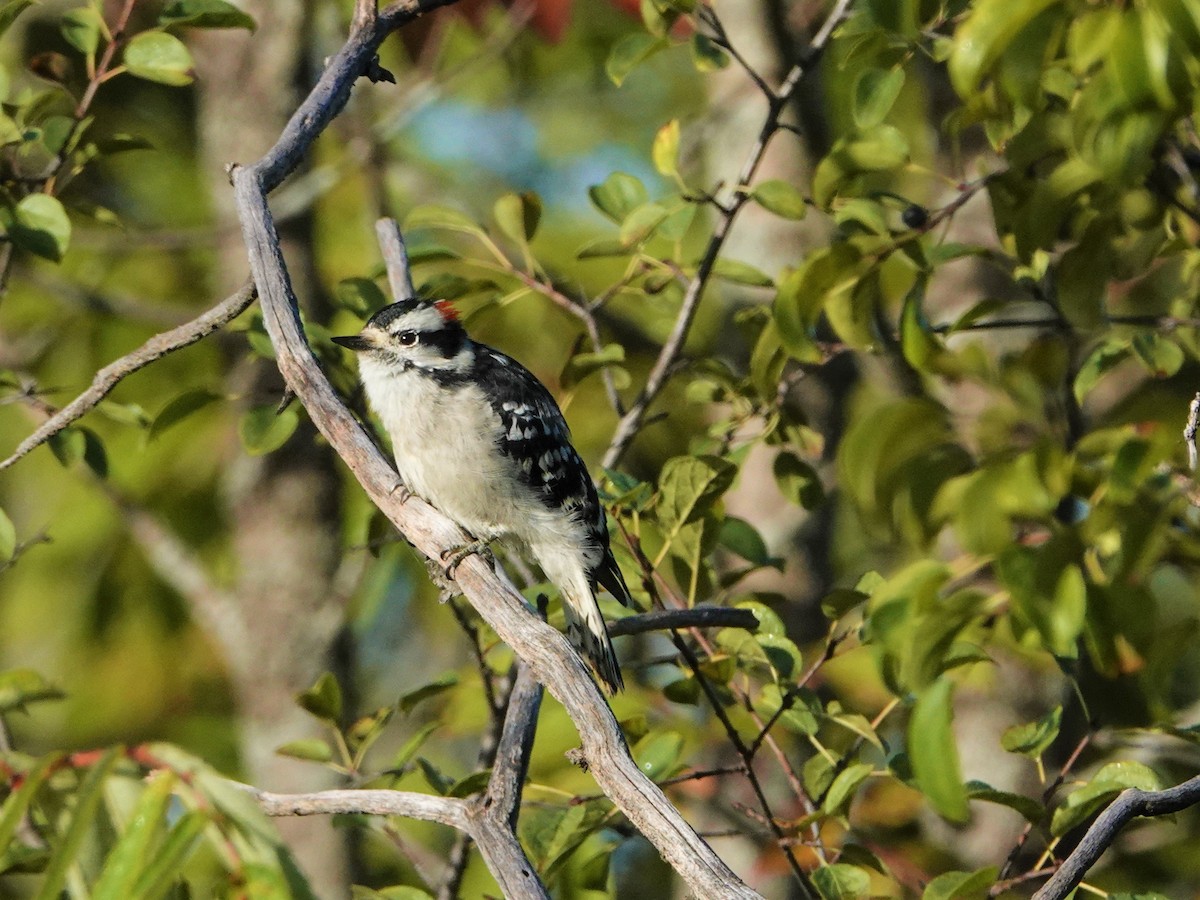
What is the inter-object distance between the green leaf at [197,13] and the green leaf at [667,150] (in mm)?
1290

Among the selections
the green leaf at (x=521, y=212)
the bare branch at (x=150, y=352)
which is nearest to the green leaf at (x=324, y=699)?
the bare branch at (x=150, y=352)

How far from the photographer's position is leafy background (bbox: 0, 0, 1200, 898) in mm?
2688

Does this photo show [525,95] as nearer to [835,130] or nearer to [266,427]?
[835,130]

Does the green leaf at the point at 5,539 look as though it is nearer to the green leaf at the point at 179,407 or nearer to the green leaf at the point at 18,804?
the green leaf at the point at 179,407

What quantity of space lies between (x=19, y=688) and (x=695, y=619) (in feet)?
5.76

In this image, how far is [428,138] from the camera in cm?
916

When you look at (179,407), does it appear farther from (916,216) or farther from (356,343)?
(916,216)

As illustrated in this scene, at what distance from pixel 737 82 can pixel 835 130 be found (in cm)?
130

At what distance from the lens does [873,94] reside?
348 centimetres

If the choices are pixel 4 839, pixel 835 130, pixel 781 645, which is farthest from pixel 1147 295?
pixel 4 839

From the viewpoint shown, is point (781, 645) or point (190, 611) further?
point (190, 611)

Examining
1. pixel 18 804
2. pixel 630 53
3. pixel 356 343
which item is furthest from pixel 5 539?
pixel 630 53

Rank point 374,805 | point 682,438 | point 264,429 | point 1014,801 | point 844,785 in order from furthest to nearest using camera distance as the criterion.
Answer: point 682,438, point 264,429, point 844,785, point 1014,801, point 374,805

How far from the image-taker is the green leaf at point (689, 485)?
134 inches
